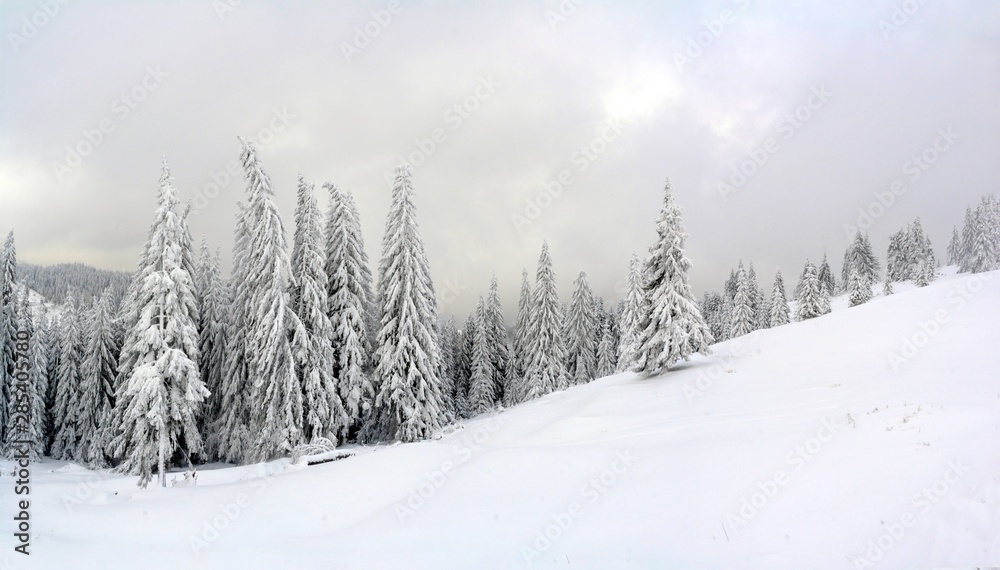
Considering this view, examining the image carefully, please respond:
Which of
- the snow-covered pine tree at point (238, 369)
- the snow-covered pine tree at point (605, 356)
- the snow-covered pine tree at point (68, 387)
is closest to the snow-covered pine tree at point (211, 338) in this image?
the snow-covered pine tree at point (238, 369)

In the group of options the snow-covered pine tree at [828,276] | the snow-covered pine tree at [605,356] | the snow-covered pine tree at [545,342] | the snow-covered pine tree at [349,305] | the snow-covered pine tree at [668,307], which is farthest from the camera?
the snow-covered pine tree at [828,276]

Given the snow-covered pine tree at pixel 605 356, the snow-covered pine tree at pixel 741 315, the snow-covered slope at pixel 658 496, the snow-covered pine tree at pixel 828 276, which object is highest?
the snow-covered pine tree at pixel 828 276

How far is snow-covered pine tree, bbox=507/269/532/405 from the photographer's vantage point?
4925cm

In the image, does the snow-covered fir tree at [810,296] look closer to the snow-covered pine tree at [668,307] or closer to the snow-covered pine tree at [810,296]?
the snow-covered pine tree at [810,296]

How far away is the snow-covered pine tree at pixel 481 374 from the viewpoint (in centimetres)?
4866

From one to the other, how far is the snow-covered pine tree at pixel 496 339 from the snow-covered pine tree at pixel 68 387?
118 ft

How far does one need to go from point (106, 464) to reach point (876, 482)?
4524 cm

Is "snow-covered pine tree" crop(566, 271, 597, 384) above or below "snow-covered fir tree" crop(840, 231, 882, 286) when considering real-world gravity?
below

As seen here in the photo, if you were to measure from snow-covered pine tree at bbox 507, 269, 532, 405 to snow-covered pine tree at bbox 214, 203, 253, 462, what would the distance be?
88.4 ft

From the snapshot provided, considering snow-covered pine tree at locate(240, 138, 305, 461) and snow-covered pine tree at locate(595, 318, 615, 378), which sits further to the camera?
snow-covered pine tree at locate(595, 318, 615, 378)

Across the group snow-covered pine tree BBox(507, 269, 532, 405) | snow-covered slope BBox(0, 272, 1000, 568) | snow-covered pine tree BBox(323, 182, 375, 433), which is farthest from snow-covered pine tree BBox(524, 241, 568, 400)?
snow-covered slope BBox(0, 272, 1000, 568)

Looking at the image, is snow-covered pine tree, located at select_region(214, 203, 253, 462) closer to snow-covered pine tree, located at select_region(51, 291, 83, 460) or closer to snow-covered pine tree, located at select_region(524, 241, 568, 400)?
snow-covered pine tree, located at select_region(51, 291, 83, 460)

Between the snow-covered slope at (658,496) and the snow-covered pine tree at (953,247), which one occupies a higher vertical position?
the snow-covered pine tree at (953,247)

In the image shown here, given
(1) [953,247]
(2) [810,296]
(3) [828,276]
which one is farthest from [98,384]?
(1) [953,247]
